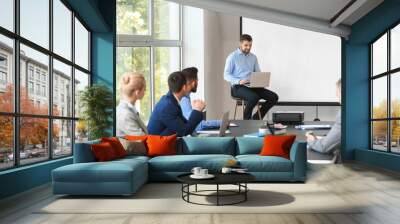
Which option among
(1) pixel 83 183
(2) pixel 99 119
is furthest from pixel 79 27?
(1) pixel 83 183

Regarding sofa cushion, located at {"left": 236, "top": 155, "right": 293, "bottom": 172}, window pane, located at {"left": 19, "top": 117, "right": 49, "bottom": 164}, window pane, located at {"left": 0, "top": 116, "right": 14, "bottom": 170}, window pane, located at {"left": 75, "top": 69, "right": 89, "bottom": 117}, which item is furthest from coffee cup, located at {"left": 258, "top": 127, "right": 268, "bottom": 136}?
window pane, located at {"left": 0, "top": 116, "right": 14, "bottom": 170}

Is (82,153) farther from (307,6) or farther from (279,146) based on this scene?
(307,6)

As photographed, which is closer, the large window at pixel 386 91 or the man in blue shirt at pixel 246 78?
the large window at pixel 386 91

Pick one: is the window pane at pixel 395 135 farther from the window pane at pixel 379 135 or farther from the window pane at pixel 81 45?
the window pane at pixel 81 45

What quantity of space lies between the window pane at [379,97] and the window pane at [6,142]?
6796 mm

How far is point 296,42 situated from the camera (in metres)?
12.7

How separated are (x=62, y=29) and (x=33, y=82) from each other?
5.43 feet

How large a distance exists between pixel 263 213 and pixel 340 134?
20.6 feet

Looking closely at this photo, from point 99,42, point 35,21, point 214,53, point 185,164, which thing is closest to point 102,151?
point 185,164

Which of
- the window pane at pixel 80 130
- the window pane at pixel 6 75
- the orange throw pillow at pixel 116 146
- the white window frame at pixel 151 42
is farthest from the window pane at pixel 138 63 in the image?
the window pane at pixel 6 75

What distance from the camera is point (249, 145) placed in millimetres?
7113

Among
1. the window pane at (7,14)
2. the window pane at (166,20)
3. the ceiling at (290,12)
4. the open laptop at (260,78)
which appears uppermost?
the window pane at (166,20)

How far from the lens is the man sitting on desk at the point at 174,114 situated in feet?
23.6

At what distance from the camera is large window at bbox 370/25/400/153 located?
8234mm
